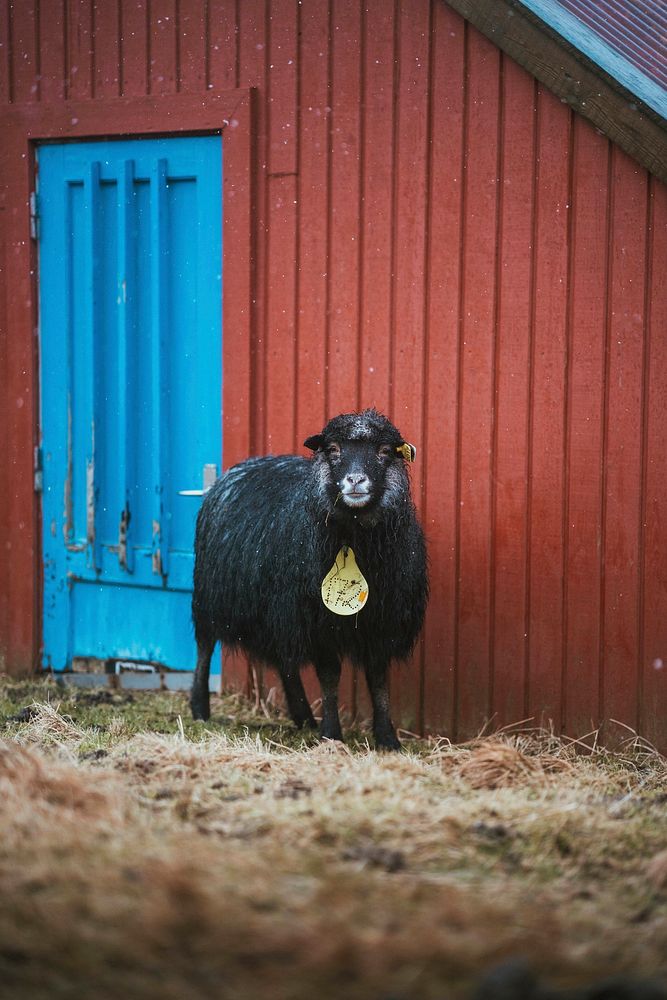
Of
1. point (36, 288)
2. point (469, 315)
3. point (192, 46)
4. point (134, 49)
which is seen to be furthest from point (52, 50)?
point (469, 315)

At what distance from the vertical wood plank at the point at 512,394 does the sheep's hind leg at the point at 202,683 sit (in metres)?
1.45

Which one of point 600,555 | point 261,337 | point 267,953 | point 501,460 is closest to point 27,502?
point 261,337

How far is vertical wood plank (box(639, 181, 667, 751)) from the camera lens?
5613 millimetres

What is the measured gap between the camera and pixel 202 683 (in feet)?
20.7

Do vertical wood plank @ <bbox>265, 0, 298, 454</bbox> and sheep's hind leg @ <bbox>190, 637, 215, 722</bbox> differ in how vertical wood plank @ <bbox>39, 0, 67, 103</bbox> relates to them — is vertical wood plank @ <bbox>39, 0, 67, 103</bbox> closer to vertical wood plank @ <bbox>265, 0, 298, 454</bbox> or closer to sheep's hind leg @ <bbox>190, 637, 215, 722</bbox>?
vertical wood plank @ <bbox>265, 0, 298, 454</bbox>

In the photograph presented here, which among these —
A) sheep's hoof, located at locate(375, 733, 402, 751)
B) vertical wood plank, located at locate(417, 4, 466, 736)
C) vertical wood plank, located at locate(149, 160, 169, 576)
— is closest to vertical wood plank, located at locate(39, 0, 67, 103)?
vertical wood plank, located at locate(149, 160, 169, 576)

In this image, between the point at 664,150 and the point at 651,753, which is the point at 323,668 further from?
the point at 664,150

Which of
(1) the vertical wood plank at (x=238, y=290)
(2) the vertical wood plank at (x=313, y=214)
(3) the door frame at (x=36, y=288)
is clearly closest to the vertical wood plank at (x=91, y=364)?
(3) the door frame at (x=36, y=288)

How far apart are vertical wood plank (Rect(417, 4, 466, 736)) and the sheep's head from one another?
0.76m

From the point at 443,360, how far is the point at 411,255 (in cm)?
55

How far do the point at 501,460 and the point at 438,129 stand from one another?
165 centimetres

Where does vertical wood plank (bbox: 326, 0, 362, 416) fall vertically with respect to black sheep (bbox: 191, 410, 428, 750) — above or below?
above

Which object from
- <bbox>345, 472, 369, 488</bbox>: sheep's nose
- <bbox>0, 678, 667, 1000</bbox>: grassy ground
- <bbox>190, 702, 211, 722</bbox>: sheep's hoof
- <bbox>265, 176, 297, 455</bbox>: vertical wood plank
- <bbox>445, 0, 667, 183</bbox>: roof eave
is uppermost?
<bbox>445, 0, 667, 183</bbox>: roof eave

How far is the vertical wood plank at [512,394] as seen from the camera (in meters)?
5.86
